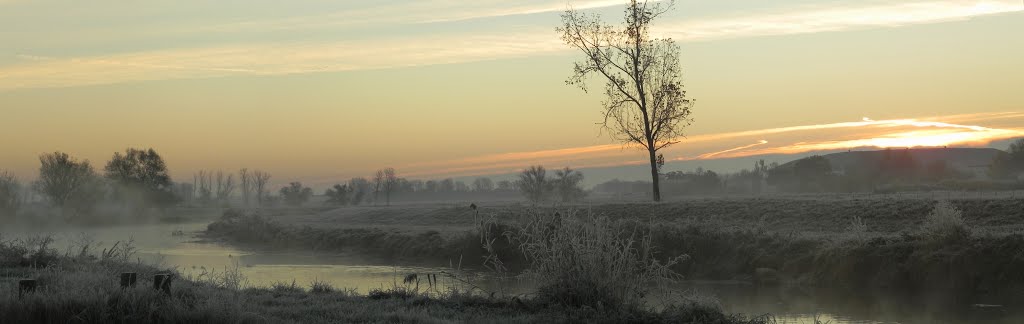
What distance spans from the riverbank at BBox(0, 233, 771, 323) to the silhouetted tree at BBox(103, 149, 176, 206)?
88389 millimetres

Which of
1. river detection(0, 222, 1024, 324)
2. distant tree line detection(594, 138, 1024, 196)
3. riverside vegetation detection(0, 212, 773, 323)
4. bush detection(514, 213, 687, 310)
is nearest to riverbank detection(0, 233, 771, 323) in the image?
→ riverside vegetation detection(0, 212, 773, 323)

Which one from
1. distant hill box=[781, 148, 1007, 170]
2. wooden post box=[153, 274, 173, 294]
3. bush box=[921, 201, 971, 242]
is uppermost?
distant hill box=[781, 148, 1007, 170]

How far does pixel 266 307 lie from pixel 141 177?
9492cm

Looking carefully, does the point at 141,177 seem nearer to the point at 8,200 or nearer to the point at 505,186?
the point at 8,200

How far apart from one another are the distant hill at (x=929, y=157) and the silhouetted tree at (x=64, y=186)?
77568mm

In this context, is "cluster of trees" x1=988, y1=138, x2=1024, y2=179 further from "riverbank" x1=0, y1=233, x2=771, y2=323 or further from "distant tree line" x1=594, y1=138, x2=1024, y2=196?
"riverbank" x1=0, y1=233, x2=771, y2=323

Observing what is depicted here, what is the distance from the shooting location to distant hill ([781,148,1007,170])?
98.8 m

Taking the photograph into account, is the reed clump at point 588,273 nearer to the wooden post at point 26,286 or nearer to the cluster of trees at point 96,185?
the wooden post at point 26,286

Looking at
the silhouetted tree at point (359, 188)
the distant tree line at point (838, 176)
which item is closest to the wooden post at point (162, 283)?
the distant tree line at point (838, 176)

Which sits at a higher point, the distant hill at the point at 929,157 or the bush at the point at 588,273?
the distant hill at the point at 929,157

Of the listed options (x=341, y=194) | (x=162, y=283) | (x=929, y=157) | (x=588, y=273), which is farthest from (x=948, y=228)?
(x=341, y=194)

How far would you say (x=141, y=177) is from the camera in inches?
3895

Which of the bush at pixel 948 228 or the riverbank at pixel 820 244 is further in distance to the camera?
the bush at pixel 948 228

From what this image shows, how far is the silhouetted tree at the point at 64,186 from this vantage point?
277ft
